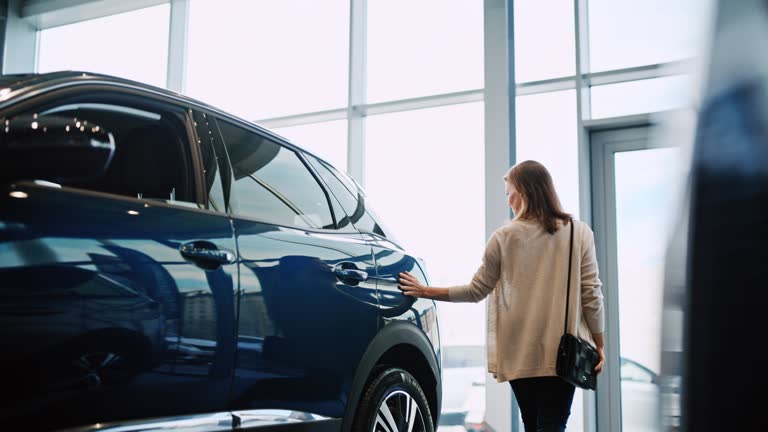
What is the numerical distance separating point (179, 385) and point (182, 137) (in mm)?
733

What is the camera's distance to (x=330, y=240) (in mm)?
2631

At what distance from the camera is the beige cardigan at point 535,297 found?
9.66 feet

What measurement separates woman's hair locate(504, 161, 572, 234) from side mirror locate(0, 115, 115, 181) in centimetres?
185

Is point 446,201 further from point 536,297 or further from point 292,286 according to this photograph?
point 292,286

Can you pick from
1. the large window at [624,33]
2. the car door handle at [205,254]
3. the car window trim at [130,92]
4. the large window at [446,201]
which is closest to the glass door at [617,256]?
the large window at [624,33]

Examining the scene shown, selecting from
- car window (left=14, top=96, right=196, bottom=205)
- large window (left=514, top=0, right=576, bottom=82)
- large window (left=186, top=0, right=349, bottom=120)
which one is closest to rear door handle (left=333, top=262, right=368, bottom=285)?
car window (left=14, top=96, right=196, bottom=205)

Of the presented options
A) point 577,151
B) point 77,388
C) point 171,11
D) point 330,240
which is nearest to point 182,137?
point 330,240

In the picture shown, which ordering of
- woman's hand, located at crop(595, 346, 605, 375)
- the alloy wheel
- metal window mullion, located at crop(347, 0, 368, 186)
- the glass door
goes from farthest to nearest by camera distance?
metal window mullion, located at crop(347, 0, 368, 186) < the glass door < woman's hand, located at crop(595, 346, 605, 375) < the alloy wheel

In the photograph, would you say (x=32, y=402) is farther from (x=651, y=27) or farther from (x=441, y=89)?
(x=441, y=89)

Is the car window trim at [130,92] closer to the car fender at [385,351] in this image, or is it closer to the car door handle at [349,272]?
the car door handle at [349,272]

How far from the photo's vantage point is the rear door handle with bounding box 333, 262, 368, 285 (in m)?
2.57

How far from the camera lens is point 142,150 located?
81.7 inches

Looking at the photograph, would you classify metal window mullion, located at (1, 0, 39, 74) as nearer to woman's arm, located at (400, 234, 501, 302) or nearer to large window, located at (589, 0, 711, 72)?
large window, located at (589, 0, 711, 72)

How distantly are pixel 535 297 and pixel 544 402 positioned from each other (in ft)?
1.32
